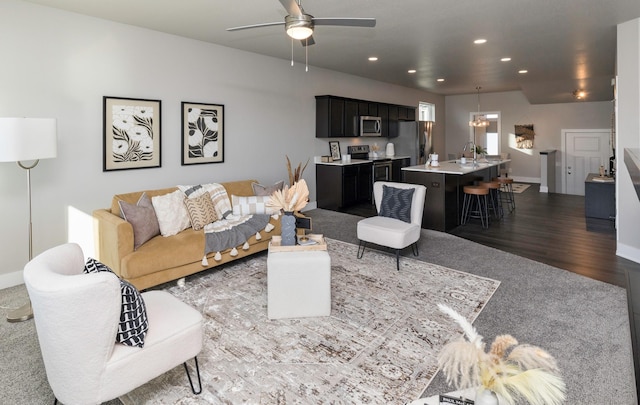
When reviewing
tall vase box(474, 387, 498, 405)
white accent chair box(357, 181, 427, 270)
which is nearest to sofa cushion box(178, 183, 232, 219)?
white accent chair box(357, 181, 427, 270)

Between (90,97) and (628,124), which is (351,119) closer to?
(628,124)

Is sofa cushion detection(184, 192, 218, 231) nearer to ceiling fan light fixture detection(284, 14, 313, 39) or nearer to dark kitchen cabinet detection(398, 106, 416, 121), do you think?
ceiling fan light fixture detection(284, 14, 313, 39)

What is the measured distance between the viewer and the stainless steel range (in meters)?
8.15

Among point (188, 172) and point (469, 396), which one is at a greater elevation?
point (188, 172)

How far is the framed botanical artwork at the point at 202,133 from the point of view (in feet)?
16.6

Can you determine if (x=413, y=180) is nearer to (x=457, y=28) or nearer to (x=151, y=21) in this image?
(x=457, y=28)

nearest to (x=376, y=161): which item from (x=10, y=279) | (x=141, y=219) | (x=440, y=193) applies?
(x=440, y=193)

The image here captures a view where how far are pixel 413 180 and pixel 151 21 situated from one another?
426cm

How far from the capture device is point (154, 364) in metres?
1.86

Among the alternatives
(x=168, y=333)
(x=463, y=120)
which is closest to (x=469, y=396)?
(x=168, y=333)

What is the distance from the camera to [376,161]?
8148 mm

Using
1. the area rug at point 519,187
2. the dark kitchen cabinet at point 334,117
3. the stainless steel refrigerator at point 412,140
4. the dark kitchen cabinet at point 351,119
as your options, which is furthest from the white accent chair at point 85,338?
the area rug at point 519,187

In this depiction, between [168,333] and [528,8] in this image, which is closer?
[168,333]

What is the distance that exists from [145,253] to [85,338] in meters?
1.83
